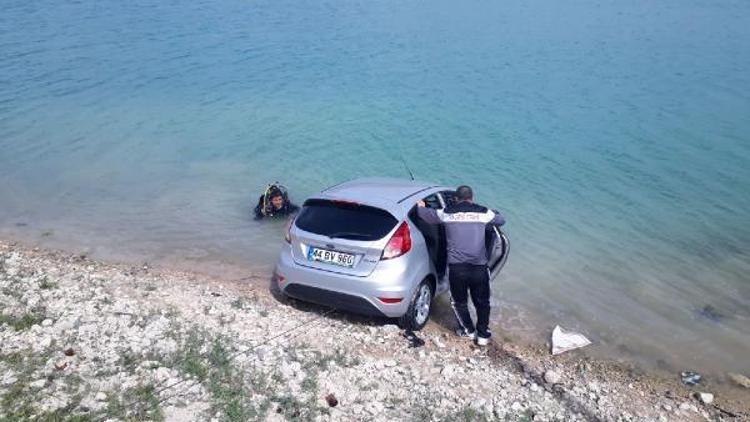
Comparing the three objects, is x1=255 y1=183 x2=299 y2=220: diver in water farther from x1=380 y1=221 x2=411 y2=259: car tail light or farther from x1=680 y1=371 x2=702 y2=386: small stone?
Result: x1=680 y1=371 x2=702 y2=386: small stone

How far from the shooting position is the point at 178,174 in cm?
1852

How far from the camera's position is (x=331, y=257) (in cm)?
900

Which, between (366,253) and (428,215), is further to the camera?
(428,215)

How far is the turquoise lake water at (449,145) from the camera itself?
1248 cm

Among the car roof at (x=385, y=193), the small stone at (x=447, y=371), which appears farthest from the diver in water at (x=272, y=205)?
the small stone at (x=447, y=371)

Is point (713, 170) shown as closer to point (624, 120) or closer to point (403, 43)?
point (624, 120)

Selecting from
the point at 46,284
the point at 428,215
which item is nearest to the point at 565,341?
the point at 428,215

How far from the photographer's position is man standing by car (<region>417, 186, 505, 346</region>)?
29.4 feet

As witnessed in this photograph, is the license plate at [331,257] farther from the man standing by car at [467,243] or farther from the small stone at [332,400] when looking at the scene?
the small stone at [332,400]

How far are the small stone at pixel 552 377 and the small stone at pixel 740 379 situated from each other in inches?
109

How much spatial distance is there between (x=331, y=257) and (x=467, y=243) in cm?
186

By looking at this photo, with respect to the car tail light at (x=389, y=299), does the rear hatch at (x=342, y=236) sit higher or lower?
higher

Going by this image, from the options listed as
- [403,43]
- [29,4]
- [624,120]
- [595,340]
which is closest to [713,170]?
[624,120]

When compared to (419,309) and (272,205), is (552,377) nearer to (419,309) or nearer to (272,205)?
(419,309)
